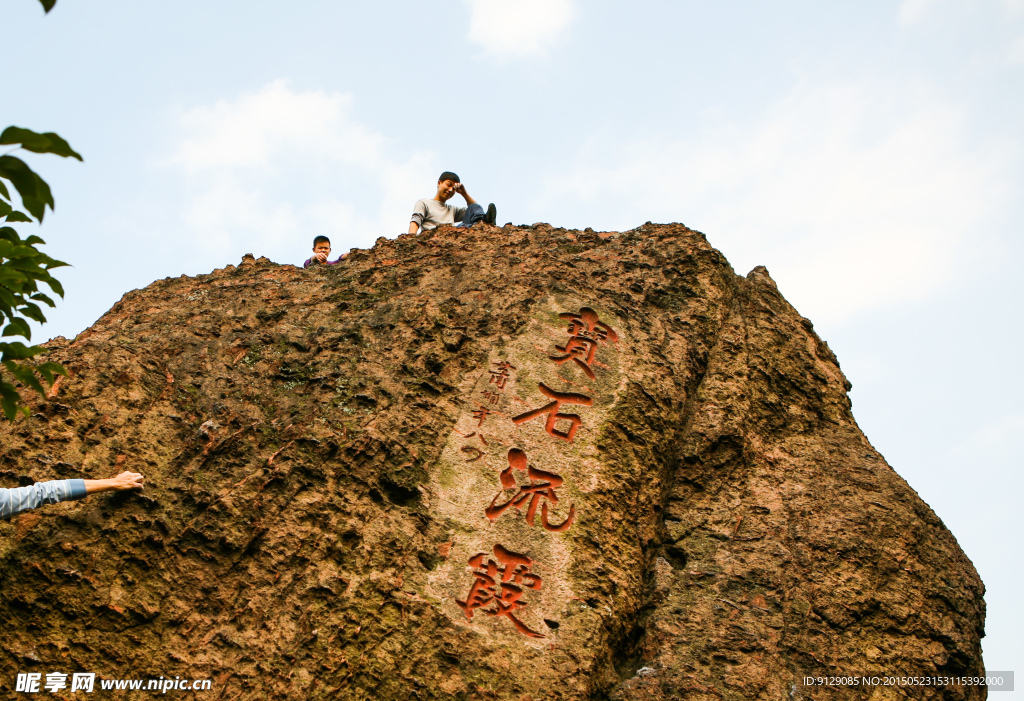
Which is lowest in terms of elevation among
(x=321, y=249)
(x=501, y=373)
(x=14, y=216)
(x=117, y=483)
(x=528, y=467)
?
(x=117, y=483)

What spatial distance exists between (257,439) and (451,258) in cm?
242

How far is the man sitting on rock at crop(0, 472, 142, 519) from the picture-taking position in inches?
173

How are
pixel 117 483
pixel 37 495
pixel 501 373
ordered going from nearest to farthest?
pixel 37 495, pixel 117 483, pixel 501 373

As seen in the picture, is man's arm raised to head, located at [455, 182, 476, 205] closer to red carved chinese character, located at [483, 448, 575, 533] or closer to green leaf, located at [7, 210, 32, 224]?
red carved chinese character, located at [483, 448, 575, 533]

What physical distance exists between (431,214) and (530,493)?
3.82 meters

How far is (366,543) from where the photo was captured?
16.8 feet

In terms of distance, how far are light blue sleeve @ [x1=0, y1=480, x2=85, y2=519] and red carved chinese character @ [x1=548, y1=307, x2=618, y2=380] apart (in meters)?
3.24

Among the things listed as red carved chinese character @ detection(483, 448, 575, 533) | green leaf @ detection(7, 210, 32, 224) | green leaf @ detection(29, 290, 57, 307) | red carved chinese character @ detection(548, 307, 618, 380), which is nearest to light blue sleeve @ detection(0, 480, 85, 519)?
green leaf @ detection(29, 290, 57, 307)

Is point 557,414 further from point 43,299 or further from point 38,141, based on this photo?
point 38,141

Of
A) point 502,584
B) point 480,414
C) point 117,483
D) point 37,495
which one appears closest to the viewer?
point 37,495

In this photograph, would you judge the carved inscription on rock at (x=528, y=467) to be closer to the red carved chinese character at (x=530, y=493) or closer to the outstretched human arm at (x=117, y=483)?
the red carved chinese character at (x=530, y=493)

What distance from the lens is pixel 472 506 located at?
5.44 m

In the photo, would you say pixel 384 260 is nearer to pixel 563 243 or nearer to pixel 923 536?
pixel 563 243

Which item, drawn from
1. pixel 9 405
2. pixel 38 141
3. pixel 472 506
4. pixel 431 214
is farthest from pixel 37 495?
pixel 431 214
